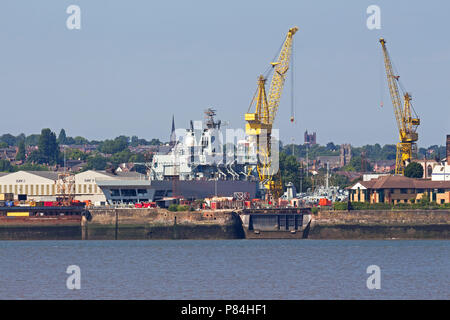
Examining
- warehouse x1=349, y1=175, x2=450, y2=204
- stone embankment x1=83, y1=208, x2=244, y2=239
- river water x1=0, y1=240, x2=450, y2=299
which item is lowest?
river water x1=0, y1=240, x2=450, y2=299

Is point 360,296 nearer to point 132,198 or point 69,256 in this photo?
point 69,256

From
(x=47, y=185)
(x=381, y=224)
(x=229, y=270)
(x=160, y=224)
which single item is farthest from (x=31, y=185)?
(x=229, y=270)

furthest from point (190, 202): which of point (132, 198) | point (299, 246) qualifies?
point (299, 246)

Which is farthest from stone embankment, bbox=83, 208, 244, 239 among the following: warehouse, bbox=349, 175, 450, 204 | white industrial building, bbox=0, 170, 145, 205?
warehouse, bbox=349, 175, 450, 204

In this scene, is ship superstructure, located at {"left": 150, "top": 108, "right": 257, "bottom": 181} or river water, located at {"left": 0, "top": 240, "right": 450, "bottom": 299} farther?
ship superstructure, located at {"left": 150, "top": 108, "right": 257, "bottom": 181}

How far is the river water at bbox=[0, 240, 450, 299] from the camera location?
79562mm

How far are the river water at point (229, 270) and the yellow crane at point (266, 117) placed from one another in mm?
37328

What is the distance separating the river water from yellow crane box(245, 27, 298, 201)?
3733 centimetres

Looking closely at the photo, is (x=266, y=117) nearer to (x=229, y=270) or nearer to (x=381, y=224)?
(x=381, y=224)

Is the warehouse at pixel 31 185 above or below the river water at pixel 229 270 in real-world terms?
above

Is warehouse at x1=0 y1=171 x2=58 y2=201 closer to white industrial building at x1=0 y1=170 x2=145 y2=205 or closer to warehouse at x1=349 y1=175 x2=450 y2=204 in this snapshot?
white industrial building at x1=0 y1=170 x2=145 y2=205

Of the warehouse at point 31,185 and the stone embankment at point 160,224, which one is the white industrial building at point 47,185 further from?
the stone embankment at point 160,224

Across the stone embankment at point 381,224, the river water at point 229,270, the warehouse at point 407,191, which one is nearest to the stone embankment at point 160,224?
the river water at point 229,270

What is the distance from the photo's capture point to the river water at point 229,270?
79.6m
